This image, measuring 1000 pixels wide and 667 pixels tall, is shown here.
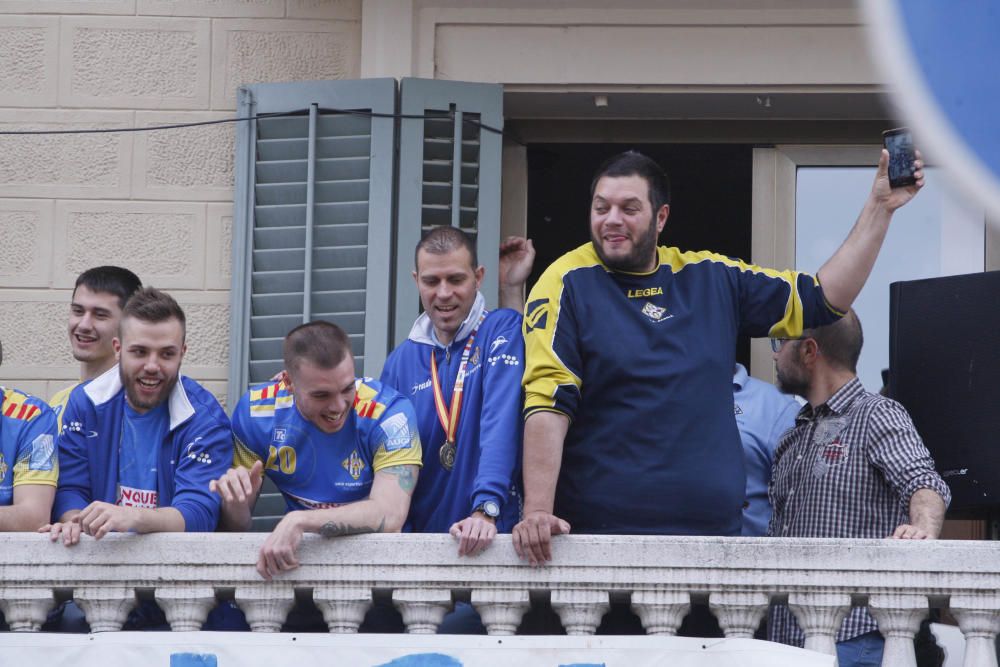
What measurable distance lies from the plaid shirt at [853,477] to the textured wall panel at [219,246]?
8.94ft

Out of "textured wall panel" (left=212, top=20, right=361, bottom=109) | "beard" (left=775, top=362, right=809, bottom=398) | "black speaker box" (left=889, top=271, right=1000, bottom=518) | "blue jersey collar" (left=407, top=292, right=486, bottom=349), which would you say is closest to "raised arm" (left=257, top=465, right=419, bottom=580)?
"blue jersey collar" (left=407, top=292, right=486, bottom=349)

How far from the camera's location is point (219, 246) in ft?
20.2

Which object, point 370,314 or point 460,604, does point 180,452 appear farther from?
point 370,314

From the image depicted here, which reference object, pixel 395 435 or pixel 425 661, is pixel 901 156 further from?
pixel 425 661

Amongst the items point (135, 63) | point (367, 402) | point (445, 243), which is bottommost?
Answer: point (367, 402)

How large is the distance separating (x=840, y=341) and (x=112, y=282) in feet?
8.09

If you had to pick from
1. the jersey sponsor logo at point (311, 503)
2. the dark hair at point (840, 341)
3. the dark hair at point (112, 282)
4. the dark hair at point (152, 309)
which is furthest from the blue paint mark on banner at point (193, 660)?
the dark hair at point (840, 341)

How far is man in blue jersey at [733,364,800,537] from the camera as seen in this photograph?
4.76 m

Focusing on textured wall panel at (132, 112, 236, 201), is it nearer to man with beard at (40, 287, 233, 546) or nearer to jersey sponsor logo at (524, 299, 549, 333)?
man with beard at (40, 287, 233, 546)

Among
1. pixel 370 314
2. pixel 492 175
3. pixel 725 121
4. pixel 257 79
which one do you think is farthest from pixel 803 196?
pixel 257 79

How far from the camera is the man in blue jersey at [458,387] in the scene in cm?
394

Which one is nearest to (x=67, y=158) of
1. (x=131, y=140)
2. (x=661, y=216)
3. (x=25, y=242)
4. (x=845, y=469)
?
(x=131, y=140)

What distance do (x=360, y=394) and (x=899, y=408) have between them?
1.59 m

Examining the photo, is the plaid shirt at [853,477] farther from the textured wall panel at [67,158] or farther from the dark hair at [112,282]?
the textured wall panel at [67,158]
